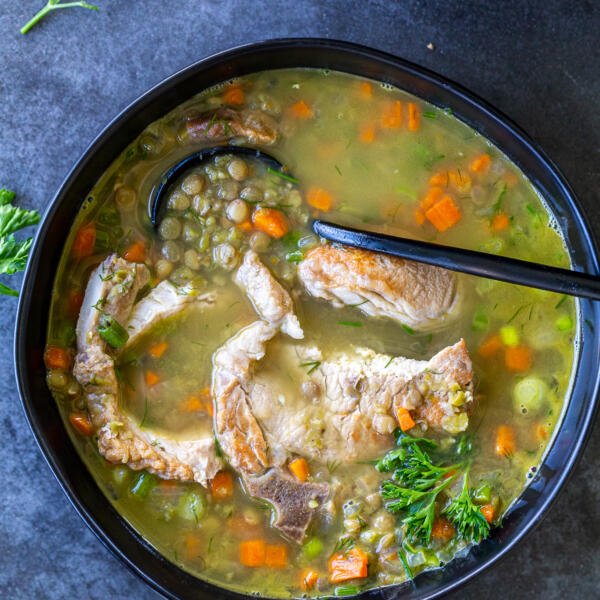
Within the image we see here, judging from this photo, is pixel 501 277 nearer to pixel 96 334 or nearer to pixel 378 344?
pixel 378 344

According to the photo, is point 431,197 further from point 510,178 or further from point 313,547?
point 313,547

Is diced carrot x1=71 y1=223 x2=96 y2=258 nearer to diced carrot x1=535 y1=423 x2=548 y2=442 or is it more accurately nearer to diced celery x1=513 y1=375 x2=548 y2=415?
diced celery x1=513 y1=375 x2=548 y2=415

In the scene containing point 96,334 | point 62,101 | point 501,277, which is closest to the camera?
point 501,277

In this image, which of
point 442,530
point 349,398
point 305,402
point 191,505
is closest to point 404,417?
point 349,398

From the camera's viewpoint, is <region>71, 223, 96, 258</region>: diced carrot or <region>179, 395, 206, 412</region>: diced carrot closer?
<region>71, 223, 96, 258</region>: diced carrot

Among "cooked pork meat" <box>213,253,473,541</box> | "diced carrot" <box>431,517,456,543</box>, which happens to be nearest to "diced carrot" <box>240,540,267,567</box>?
"cooked pork meat" <box>213,253,473,541</box>

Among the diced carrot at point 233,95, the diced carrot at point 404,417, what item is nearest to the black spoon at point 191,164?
the diced carrot at point 233,95

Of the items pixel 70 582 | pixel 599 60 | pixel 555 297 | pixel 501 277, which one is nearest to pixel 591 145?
pixel 599 60
